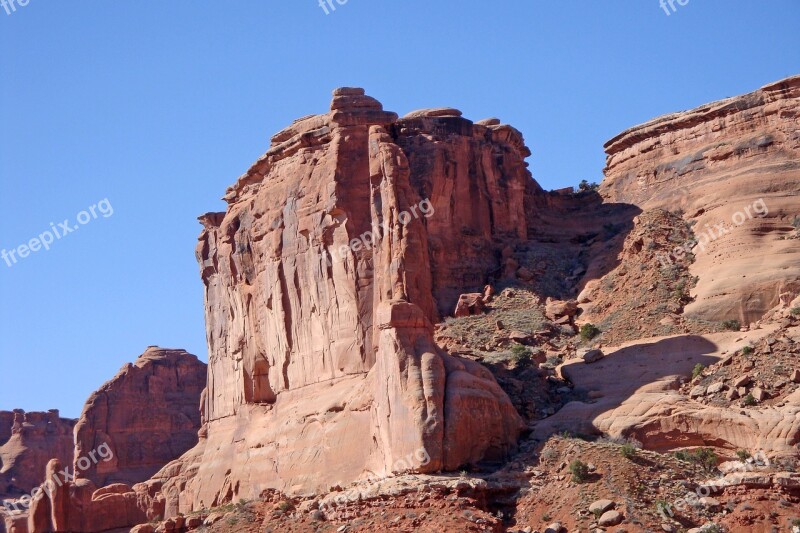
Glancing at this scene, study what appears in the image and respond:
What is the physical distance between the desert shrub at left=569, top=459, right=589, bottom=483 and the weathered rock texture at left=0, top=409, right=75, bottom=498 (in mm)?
75740

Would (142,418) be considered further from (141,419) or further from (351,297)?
(351,297)

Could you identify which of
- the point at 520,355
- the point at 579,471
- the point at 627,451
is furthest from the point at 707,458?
the point at 520,355

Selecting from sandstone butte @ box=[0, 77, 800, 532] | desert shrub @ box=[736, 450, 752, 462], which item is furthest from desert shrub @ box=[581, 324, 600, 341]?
desert shrub @ box=[736, 450, 752, 462]

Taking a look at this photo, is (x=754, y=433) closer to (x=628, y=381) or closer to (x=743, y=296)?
(x=628, y=381)

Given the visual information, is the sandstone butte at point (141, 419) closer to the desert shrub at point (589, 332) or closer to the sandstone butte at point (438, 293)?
the sandstone butte at point (438, 293)

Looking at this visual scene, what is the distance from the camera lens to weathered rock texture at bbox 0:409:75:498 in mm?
117000

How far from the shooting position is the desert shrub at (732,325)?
58.6m

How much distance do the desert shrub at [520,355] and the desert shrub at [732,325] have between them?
7.65 metres

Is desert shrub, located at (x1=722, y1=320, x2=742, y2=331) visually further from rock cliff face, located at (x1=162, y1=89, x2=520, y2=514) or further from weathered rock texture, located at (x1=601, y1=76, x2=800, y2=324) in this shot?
rock cliff face, located at (x1=162, y1=89, x2=520, y2=514)

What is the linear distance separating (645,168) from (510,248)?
31.3 ft

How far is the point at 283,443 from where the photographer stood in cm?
6253

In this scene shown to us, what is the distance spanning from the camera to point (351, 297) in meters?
62.0

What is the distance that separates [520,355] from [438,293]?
8733mm

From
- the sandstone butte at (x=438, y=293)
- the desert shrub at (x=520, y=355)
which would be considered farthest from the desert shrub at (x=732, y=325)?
the desert shrub at (x=520, y=355)
